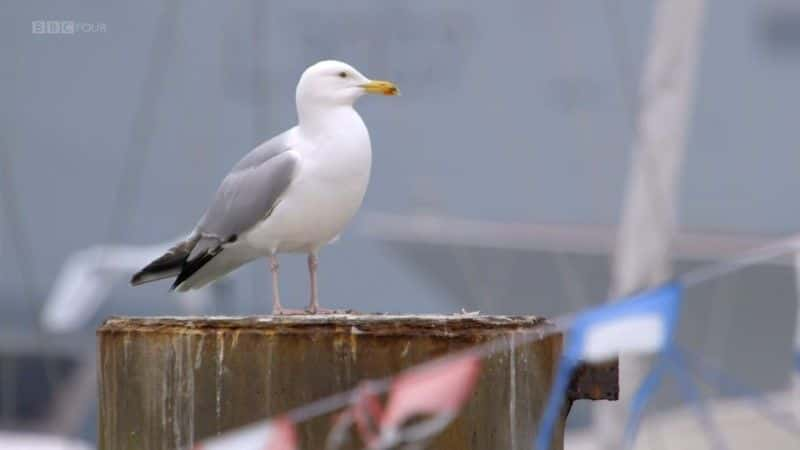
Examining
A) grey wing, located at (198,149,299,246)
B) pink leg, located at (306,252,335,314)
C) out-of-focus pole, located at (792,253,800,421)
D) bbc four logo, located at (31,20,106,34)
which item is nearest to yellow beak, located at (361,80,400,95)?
grey wing, located at (198,149,299,246)

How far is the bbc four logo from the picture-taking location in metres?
10.4

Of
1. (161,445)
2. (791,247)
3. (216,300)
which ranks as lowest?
(161,445)

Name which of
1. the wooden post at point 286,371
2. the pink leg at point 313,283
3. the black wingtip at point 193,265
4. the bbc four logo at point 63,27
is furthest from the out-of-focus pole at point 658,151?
the wooden post at point 286,371

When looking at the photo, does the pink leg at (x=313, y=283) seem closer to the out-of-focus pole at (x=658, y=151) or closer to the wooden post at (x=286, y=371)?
the wooden post at (x=286, y=371)

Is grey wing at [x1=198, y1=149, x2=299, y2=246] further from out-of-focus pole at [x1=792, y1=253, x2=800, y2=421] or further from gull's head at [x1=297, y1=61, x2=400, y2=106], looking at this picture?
out-of-focus pole at [x1=792, y1=253, x2=800, y2=421]

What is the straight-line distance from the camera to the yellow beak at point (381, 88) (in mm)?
5648

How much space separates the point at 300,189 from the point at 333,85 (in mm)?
323

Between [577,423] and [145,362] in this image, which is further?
[577,423]

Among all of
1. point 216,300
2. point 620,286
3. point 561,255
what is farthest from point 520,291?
point 620,286

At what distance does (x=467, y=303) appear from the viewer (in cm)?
2923

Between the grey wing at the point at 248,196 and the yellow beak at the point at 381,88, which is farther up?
the yellow beak at the point at 381,88

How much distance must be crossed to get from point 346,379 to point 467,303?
82.5 ft

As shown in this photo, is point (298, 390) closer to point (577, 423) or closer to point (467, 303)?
point (467, 303)

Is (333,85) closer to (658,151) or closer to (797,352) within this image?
(797,352)
